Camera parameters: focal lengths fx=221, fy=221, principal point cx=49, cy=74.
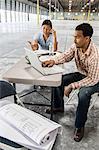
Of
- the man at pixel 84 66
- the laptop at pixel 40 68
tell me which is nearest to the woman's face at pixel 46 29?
the man at pixel 84 66

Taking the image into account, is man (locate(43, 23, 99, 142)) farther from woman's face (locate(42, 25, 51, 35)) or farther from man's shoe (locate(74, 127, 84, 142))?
woman's face (locate(42, 25, 51, 35))

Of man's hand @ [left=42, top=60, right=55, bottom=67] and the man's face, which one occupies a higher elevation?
the man's face

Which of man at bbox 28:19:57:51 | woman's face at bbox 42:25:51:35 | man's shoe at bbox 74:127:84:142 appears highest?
woman's face at bbox 42:25:51:35

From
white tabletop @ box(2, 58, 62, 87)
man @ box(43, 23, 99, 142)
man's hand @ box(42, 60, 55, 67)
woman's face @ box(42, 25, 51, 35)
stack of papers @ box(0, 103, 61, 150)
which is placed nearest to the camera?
stack of papers @ box(0, 103, 61, 150)

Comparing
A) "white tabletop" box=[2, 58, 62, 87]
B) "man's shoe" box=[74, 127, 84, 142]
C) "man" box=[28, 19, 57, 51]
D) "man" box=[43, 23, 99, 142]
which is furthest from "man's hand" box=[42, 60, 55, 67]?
"man" box=[28, 19, 57, 51]

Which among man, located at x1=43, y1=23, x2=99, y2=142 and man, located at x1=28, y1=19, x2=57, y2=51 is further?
man, located at x1=28, y1=19, x2=57, y2=51

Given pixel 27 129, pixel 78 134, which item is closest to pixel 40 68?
pixel 78 134

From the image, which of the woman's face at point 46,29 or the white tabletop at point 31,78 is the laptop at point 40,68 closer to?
the white tabletop at point 31,78

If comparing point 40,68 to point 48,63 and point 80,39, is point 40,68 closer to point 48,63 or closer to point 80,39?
point 48,63

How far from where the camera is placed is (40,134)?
1.06m

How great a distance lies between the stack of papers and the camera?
105 centimetres

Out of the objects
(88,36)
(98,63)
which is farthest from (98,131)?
(88,36)

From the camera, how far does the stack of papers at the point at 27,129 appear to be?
1.05 m

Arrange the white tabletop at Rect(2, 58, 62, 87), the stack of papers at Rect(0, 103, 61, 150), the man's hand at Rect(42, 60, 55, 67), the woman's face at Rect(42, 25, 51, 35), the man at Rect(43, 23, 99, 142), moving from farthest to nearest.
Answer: the woman's face at Rect(42, 25, 51, 35), the man's hand at Rect(42, 60, 55, 67), the man at Rect(43, 23, 99, 142), the white tabletop at Rect(2, 58, 62, 87), the stack of papers at Rect(0, 103, 61, 150)
